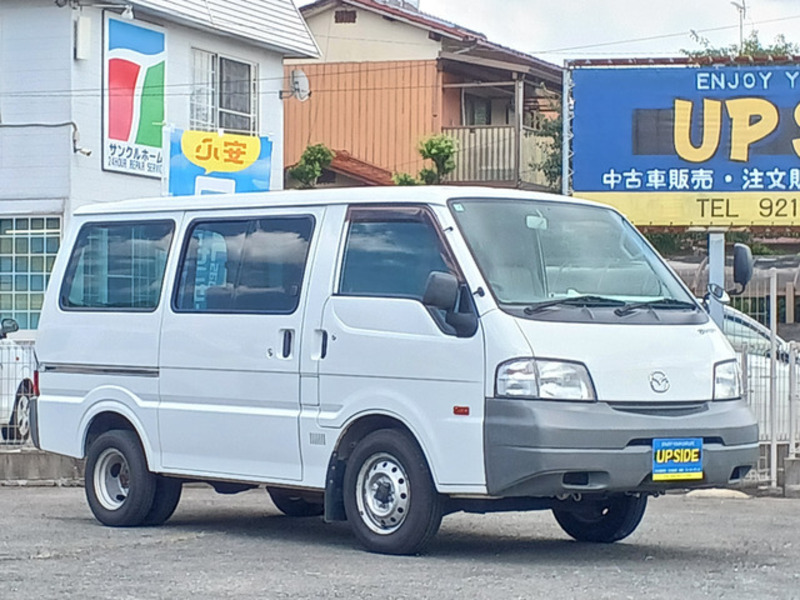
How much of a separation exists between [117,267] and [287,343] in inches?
77.6

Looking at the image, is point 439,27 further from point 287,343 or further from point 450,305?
point 450,305

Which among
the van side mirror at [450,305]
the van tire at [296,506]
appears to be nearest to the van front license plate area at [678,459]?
the van side mirror at [450,305]

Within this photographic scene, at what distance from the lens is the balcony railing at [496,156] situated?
33219 millimetres

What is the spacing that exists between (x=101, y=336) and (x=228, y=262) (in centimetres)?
125

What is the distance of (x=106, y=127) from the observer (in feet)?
76.8

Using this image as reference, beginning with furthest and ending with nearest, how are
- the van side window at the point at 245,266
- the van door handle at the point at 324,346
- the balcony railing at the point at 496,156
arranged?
the balcony railing at the point at 496,156
the van side window at the point at 245,266
the van door handle at the point at 324,346

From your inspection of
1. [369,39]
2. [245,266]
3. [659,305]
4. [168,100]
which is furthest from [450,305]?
[369,39]

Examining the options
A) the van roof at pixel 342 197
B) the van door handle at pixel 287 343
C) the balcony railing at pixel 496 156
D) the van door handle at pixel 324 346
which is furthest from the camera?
the balcony railing at pixel 496 156

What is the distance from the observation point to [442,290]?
9.02m

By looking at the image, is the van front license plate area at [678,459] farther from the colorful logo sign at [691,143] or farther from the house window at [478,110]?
the house window at [478,110]

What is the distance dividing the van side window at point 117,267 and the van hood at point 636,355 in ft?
10.7

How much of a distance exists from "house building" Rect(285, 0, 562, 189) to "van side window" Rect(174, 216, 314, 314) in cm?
2285

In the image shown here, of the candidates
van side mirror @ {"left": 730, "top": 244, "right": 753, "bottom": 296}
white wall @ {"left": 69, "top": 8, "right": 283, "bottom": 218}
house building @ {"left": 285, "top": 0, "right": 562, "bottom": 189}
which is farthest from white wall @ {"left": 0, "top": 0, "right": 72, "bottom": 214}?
van side mirror @ {"left": 730, "top": 244, "right": 753, "bottom": 296}

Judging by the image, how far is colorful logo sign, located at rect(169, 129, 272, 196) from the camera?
18.5 m
